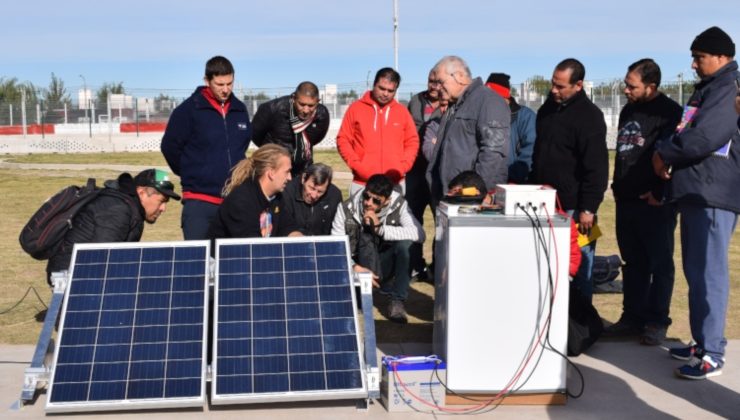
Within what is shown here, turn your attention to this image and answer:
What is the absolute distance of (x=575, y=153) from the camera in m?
7.23

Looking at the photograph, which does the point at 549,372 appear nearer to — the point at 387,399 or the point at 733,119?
the point at 387,399

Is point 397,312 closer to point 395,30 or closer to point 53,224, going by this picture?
point 53,224

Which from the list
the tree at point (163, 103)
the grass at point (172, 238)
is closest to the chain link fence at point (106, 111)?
the tree at point (163, 103)

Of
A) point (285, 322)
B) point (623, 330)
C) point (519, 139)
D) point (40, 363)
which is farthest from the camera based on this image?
point (519, 139)

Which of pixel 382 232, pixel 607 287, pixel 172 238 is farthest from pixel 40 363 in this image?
pixel 172 238

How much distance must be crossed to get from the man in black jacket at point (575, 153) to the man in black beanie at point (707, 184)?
75 centimetres

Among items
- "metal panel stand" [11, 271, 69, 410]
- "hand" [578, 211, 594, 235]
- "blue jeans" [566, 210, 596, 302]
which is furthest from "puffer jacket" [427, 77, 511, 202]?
"metal panel stand" [11, 271, 69, 410]

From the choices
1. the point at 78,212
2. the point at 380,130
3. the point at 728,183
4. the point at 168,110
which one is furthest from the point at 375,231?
the point at 168,110

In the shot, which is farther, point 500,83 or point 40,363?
point 500,83

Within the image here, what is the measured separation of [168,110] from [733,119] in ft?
144

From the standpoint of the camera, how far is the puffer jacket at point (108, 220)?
6.76 m

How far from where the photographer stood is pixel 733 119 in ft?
19.9

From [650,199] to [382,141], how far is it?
8.58 feet

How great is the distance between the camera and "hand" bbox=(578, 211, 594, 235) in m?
7.12
